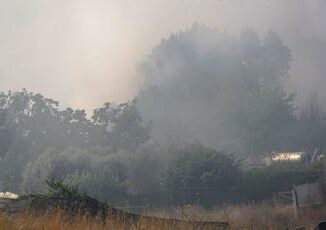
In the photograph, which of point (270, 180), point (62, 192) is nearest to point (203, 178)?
point (270, 180)

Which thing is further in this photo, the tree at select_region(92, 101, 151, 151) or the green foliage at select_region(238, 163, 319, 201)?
the tree at select_region(92, 101, 151, 151)

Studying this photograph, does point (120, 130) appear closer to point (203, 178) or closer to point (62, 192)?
point (203, 178)

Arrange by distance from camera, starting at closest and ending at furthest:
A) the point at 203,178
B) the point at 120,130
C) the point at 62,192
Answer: the point at 62,192 < the point at 203,178 < the point at 120,130

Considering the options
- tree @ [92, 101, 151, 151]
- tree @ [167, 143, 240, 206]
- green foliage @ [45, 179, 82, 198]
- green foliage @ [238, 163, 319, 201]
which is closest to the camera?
green foliage @ [45, 179, 82, 198]

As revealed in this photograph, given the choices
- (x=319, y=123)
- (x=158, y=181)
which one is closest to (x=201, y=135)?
(x=319, y=123)

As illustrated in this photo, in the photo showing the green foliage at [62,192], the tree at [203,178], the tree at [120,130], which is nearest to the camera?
the green foliage at [62,192]

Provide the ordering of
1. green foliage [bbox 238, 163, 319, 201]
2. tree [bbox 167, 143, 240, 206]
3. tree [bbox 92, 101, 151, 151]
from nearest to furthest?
1. tree [bbox 167, 143, 240, 206]
2. green foliage [bbox 238, 163, 319, 201]
3. tree [bbox 92, 101, 151, 151]

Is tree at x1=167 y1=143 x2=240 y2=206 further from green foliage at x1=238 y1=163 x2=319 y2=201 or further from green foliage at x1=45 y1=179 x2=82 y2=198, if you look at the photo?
green foliage at x1=45 y1=179 x2=82 y2=198

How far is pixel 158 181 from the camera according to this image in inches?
2128

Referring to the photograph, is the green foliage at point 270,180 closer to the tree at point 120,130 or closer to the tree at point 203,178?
the tree at point 203,178

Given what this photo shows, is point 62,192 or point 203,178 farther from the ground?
point 203,178

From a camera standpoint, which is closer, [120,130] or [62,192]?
[62,192]

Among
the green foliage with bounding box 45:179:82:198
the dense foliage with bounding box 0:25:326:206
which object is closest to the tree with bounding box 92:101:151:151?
the dense foliage with bounding box 0:25:326:206

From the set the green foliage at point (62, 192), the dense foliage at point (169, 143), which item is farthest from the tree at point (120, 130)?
the green foliage at point (62, 192)
